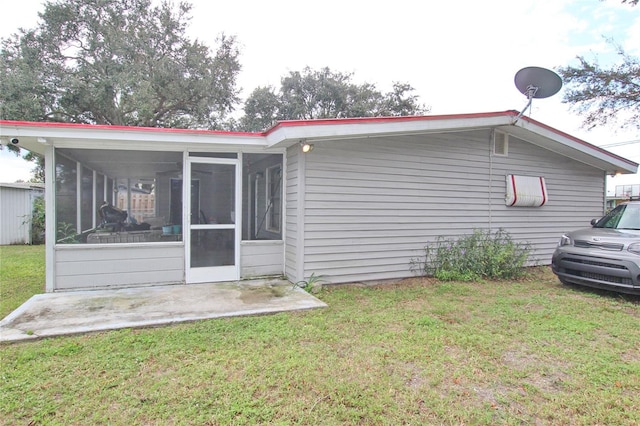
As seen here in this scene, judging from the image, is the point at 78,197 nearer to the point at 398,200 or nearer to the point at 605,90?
the point at 398,200

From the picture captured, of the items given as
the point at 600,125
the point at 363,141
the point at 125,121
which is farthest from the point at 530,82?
the point at 125,121

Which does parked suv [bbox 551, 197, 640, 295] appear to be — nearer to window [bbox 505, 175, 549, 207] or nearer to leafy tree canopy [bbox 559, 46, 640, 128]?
window [bbox 505, 175, 549, 207]

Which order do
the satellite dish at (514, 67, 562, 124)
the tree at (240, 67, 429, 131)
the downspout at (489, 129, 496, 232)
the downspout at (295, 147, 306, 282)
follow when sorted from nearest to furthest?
the downspout at (295, 147, 306, 282), the satellite dish at (514, 67, 562, 124), the downspout at (489, 129, 496, 232), the tree at (240, 67, 429, 131)

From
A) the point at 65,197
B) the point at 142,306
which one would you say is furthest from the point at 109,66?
the point at 142,306

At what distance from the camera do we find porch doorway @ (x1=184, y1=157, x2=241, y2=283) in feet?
17.7

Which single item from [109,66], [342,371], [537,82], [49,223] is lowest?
[342,371]

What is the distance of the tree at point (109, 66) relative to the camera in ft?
41.2

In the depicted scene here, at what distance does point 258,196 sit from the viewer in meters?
5.88

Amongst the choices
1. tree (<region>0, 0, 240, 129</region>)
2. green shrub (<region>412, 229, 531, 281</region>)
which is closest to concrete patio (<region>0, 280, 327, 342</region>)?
green shrub (<region>412, 229, 531, 281</region>)

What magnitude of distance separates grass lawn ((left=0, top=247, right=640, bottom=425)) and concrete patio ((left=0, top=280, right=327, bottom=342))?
186mm

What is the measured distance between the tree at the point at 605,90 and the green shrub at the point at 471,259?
7912 millimetres

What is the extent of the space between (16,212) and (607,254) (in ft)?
49.5

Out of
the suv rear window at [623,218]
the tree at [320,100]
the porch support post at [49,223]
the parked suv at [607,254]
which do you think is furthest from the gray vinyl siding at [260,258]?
the tree at [320,100]

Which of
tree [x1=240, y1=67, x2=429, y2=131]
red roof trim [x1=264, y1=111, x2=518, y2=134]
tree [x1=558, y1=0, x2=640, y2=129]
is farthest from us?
tree [x1=240, y1=67, x2=429, y2=131]
